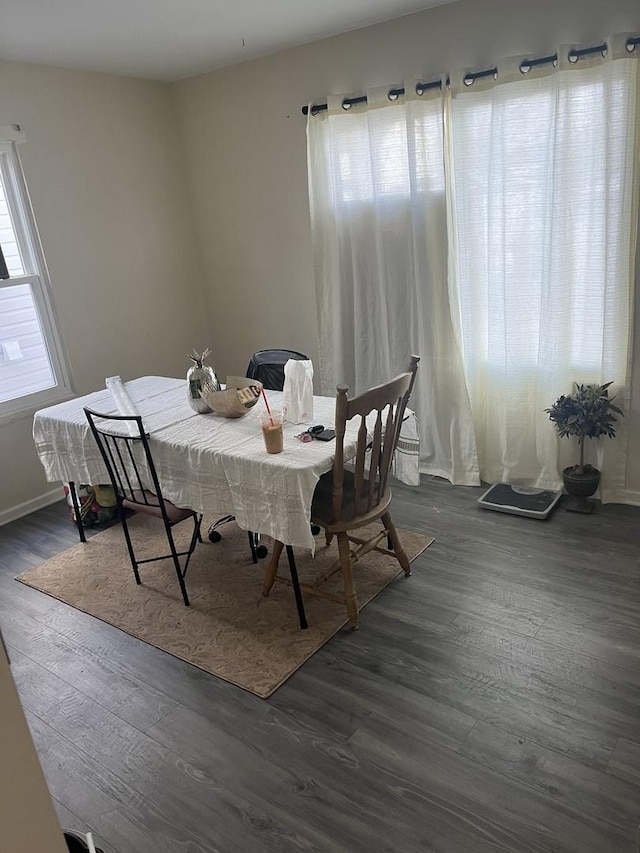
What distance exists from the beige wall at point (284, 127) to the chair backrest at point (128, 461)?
174 centimetres

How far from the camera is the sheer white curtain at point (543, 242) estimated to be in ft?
9.15

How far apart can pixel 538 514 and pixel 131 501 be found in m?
1.98

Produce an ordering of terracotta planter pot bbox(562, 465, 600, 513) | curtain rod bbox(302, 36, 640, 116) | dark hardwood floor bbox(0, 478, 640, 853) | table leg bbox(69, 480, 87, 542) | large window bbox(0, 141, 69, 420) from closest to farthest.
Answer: dark hardwood floor bbox(0, 478, 640, 853)
curtain rod bbox(302, 36, 640, 116)
terracotta planter pot bbox(562, 465, 600, 513)
table leg bbox(69, 480, 87, 542)
large window bbox(0, 141, 69, 420)

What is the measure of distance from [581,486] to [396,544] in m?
1.10

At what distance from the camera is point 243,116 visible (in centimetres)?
397

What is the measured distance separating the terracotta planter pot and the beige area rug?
802 millimetres

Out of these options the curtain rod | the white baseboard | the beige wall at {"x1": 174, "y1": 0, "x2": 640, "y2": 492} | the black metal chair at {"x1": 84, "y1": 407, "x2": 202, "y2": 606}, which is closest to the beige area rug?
the black metal chair at {"x1": 84, "y1": 407, "x2": 202, "y2": 606}

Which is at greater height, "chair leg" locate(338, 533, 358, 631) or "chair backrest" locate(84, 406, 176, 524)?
"chair backrest" locate(84, 406, 176, 524)

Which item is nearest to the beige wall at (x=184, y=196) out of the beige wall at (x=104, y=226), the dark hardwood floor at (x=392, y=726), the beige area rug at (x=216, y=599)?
the beige wall at (x=104, y=226)

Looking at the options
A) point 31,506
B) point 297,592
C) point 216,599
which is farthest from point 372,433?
point 31,506

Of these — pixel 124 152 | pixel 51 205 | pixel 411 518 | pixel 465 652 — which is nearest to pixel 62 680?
pixel 465 652

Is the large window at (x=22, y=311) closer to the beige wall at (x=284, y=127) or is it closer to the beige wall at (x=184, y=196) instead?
the beige wall at (x=184, y=196)

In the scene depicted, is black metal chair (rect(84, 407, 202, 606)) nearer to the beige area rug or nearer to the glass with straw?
the beige area rug

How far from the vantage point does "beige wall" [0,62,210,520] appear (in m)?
3.64
